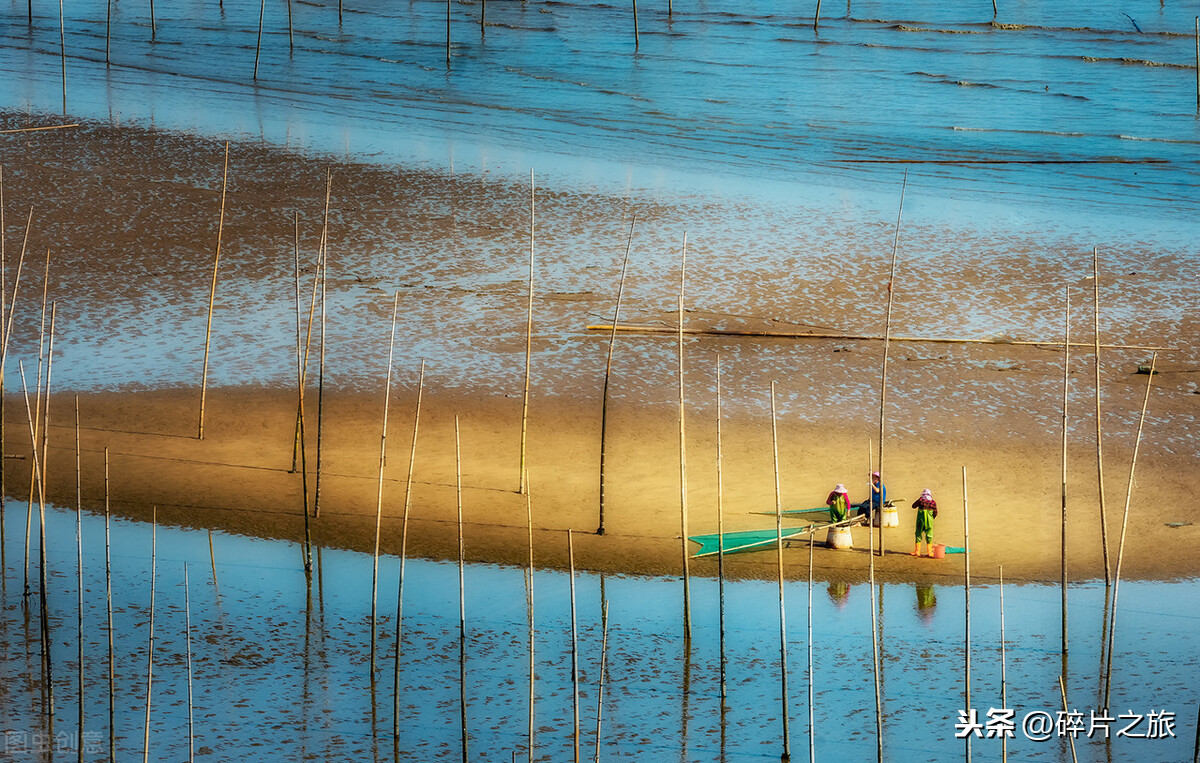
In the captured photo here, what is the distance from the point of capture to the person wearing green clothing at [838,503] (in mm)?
12375

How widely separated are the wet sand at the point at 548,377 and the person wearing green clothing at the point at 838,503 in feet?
1.12

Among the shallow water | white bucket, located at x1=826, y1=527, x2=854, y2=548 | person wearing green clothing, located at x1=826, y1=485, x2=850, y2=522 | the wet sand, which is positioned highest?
the wet sand

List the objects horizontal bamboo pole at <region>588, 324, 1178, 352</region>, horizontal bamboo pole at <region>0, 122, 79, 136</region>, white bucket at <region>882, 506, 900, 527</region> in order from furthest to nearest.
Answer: horizontal bamboo pole at <region>0, 122, 79, 136</region>, horizontal bamboo pole at <region>588, 324, 1178, 352</region>, white bucket at <region>882, 506, 900, 527</region>

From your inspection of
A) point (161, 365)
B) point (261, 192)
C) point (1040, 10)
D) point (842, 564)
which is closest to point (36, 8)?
point (261, 192)

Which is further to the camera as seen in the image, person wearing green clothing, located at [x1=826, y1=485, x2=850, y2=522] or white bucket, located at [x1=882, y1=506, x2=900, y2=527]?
white bucket, located at [x1=882, y1=506, x2=900, y2=527]

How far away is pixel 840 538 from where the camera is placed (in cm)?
1241

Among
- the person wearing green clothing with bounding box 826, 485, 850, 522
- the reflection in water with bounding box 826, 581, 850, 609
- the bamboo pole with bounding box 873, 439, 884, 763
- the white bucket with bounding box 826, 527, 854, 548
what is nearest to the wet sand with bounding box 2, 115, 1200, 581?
the white bucket with bounding box 826, 527, 854, 548

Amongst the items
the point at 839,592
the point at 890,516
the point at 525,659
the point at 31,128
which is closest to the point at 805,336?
the point at 890,516

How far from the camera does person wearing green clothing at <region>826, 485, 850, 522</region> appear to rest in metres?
12.4

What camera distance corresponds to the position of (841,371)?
16.3 meters

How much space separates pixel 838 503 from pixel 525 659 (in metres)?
3.48

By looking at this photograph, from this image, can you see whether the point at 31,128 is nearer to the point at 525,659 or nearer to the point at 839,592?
the point at 525,659

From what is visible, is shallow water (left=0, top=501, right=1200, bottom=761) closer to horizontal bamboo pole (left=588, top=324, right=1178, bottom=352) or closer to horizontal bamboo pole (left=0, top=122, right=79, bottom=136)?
horizontal bamboo pole (left=588, top=324, right=1178, bottom=352)

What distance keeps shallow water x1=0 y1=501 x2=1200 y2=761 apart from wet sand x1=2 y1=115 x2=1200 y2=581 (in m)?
0.59
